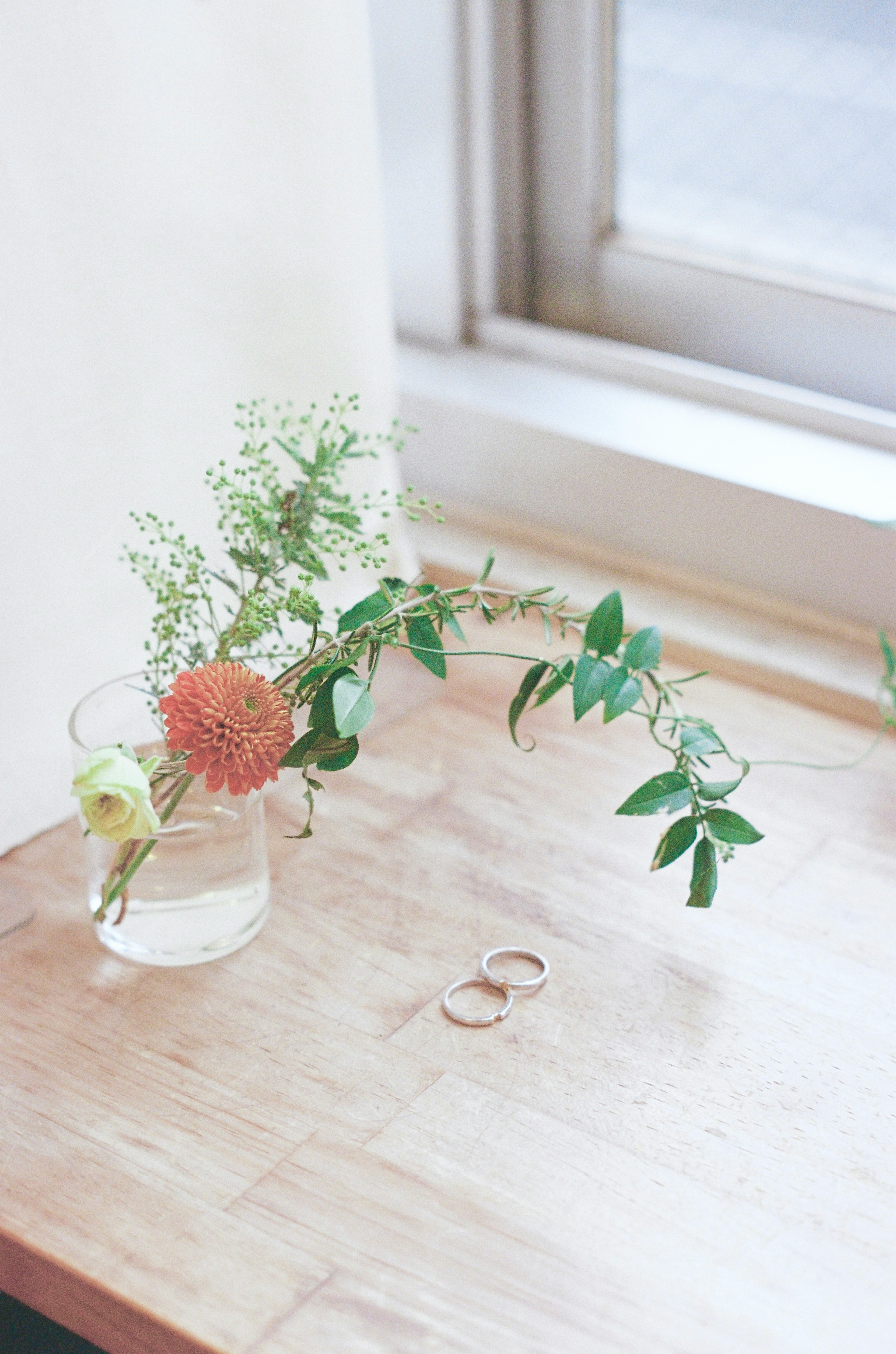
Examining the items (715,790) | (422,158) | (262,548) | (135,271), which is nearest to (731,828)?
(715,790)

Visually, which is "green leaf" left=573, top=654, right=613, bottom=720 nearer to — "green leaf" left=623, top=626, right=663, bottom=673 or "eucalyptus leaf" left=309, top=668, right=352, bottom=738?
"green leaf" left=623, top=626, right=663, bottom=673

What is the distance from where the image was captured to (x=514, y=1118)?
0.65 metres

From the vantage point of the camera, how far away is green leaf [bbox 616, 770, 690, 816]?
69 centimetres

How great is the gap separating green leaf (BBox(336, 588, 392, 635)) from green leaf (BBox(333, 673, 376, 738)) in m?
0.04

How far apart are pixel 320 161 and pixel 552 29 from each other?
0.28 m

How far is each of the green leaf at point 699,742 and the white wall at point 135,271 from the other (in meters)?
0.36

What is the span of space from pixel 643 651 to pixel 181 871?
0.28 metres

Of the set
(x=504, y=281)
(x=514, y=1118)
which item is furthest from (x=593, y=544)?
(x=514, y=1118)

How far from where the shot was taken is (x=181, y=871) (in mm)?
741

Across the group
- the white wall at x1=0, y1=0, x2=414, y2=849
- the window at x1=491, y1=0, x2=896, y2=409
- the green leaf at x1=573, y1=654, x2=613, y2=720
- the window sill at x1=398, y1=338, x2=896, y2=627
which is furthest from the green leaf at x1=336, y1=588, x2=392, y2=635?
the window at x1=491, y1=0, x2=896, y2=409

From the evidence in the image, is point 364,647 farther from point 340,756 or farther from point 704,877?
point 704,877

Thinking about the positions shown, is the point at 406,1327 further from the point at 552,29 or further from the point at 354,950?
the point at 552,29

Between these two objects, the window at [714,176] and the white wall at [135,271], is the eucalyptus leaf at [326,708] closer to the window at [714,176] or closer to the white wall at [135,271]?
the white wall at [135,271]

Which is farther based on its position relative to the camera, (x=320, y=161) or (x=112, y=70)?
(x=320, y=161)
